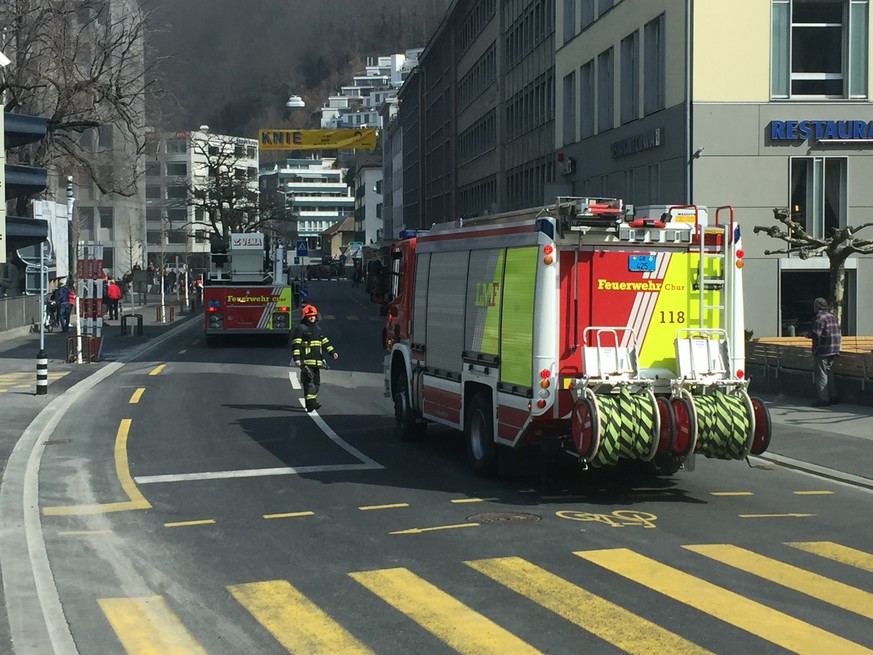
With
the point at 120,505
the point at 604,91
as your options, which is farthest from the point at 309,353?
the point at 604,91

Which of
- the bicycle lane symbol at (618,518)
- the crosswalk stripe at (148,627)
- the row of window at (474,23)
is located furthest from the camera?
the row of window at (474,23)

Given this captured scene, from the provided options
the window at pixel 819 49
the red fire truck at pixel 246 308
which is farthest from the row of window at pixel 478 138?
the window at pixel 819 49

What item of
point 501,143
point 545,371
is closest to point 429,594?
point 545,371

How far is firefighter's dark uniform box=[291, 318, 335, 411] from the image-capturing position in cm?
2122

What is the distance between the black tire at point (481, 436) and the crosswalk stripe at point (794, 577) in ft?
13.2

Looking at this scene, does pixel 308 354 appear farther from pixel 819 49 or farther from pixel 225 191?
pixel 225 191

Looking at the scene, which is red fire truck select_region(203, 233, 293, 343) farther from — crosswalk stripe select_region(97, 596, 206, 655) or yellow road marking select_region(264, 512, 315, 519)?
crosswalk stripe select_region(97, 596, 206, 655)

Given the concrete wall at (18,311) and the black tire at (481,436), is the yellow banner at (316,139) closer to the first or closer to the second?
the concrete wall at (18,311)

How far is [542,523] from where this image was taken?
37.8 feet

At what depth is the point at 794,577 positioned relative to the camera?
9.35 metres

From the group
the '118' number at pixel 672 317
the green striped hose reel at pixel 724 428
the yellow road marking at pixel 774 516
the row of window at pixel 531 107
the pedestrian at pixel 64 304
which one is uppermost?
the row of window at pixel 531 107

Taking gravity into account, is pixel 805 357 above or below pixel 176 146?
below

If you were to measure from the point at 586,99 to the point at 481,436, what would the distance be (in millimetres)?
28113

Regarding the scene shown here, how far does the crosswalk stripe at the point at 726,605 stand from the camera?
754cm
